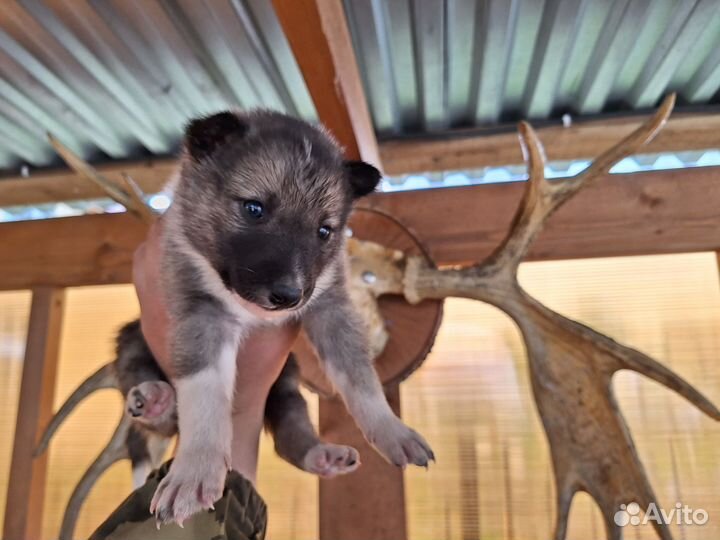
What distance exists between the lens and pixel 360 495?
2979 mm

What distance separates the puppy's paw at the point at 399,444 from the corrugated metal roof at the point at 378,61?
1679 millimetres

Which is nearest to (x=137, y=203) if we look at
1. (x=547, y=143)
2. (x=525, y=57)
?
(x=525, y=57)

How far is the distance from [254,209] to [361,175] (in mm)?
469

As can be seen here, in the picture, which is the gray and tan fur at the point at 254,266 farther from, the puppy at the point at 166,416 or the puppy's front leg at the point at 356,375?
the puppy at the point at 166,416

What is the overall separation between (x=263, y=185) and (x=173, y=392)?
731 mm

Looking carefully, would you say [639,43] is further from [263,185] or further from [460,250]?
[263,185]

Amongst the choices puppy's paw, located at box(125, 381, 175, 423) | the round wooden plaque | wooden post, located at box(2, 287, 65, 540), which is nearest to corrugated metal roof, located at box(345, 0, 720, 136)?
the round wooden plaque

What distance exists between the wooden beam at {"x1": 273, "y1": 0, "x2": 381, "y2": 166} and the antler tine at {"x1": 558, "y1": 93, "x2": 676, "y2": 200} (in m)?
0.93

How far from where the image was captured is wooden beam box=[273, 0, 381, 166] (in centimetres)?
177

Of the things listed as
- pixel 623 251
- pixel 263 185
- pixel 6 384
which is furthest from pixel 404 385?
pixel 6 384

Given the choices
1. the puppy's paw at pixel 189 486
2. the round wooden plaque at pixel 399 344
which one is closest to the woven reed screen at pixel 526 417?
the round wooden plaque at pixel 399 344

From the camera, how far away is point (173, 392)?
6.17 ft

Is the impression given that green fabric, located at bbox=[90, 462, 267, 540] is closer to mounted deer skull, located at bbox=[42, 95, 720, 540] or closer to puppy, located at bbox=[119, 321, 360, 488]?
puppy, located at bbox=[119, 321, 360, 488]

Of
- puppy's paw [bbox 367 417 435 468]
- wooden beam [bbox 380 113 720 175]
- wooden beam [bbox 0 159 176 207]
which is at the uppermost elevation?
wooden beam [bbox 0 159 176 207]
